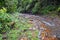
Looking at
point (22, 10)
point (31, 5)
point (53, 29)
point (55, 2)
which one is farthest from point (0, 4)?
point (22, 10)

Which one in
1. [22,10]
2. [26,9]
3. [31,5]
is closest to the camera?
[31,5]

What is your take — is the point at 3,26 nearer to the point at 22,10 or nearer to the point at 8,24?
the point at 8,24

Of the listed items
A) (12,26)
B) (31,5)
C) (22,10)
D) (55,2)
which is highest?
(12,26)

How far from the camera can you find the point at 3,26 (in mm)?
7570

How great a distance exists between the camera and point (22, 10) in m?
26.3

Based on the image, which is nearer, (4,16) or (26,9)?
(4,16)

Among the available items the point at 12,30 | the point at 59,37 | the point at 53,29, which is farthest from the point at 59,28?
the point at 12,30

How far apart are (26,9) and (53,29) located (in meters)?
15.4

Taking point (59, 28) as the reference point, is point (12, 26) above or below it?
above

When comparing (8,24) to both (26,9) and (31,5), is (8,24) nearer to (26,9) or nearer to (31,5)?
(31,5)

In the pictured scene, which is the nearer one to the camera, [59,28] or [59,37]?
[59,37]

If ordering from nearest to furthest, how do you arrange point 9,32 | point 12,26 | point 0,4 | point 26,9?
point 9,32 < point 12,26 < point 0,4 < point 26,9

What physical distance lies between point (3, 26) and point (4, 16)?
1.64ft

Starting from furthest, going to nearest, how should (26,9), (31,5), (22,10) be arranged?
(22,10) < (26,9) < (31,5)
